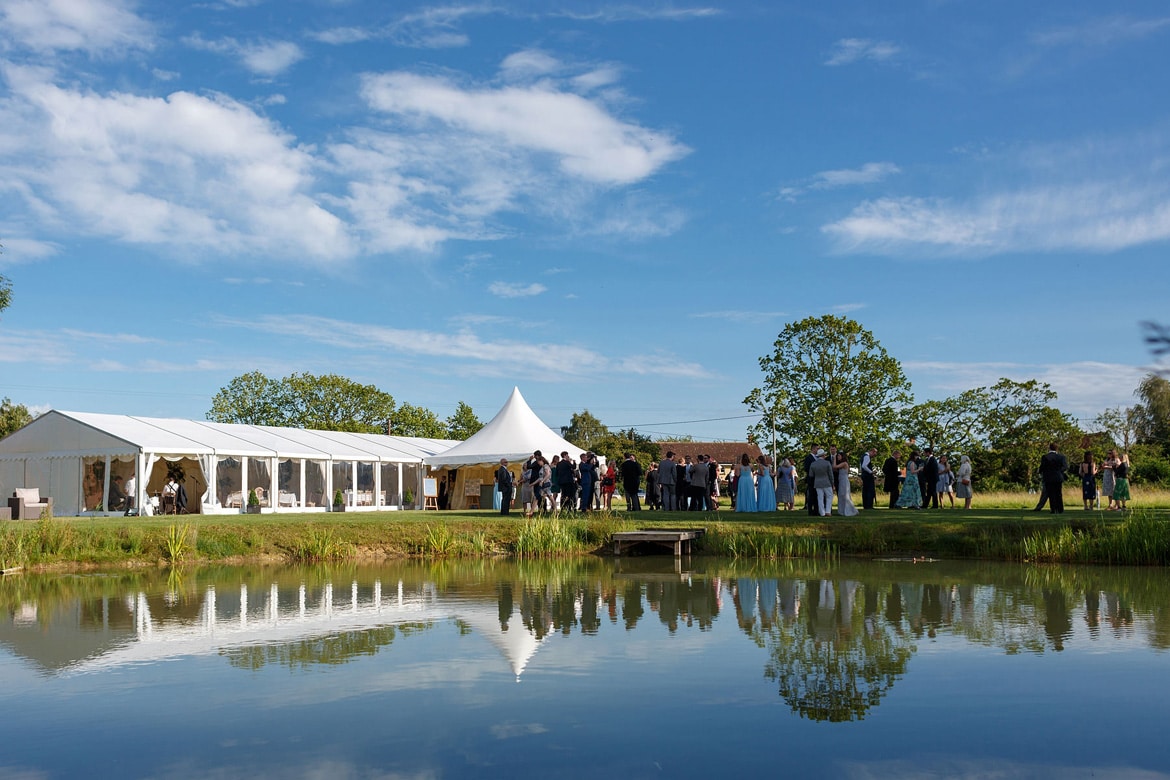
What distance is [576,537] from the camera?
59.5 ft

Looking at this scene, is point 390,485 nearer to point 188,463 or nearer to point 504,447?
point 504,447

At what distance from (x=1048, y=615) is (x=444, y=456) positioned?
851 inches

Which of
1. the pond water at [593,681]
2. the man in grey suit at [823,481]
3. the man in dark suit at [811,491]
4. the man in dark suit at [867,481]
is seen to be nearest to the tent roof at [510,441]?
the man in dark suit at [867,481]

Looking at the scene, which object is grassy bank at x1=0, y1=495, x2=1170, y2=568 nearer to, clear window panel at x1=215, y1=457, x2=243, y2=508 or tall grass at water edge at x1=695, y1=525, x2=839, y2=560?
tall grass at water edge at x1=695, y1=525, x2=839, y2=560

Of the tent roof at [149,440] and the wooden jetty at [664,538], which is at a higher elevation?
the tent roof at [149,440]

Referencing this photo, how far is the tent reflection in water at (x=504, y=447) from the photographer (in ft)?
91.6

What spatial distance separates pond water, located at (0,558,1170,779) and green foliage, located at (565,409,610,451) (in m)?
57.5

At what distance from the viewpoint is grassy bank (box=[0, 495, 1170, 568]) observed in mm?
14867

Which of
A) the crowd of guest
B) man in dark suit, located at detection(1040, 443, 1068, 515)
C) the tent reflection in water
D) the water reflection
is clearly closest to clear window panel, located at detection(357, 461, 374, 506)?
the tent reflection in water

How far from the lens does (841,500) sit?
18.8 meters

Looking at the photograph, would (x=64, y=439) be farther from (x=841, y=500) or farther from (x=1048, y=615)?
(x=1048, y=615)

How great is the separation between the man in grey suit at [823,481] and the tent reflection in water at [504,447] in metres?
9.62

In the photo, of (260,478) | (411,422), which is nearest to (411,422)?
(411,422)

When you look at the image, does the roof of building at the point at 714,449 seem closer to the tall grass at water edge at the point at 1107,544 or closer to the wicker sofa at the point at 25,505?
the wicker sofa at the point at 25,505
